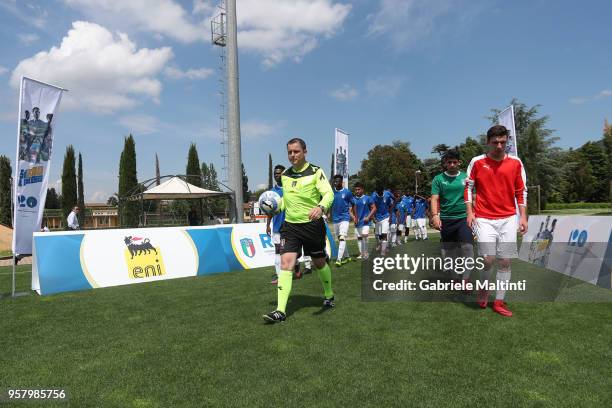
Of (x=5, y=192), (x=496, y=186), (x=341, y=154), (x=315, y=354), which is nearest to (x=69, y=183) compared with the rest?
(x=5, y=192)

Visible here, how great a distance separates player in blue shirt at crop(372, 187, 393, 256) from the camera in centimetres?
1135

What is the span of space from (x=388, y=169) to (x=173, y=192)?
44584mm

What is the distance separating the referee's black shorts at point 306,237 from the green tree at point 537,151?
51.3 metres

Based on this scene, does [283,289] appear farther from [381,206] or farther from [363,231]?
[381,206]

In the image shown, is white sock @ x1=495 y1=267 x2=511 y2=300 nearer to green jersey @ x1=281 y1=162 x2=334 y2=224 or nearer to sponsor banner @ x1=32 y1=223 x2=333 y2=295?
green jersey @ x1=281 y1=162 x2=334 y2=224

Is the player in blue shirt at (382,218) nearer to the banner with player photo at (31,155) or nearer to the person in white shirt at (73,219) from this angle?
the banner with player photo at (31,155)

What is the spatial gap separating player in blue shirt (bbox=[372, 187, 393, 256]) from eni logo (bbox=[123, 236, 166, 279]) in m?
6.07

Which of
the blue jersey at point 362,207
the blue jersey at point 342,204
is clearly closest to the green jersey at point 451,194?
the blue jersey at point 342,204

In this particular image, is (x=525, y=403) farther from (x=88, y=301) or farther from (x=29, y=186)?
(x=29, y=186)

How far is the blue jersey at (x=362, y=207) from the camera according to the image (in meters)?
11.2

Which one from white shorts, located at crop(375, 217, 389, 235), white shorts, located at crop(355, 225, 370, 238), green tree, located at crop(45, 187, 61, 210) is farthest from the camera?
green tree, located at crop(45, 187, 61, 210)

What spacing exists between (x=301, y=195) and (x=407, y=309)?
207 cm

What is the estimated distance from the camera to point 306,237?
5.09 meters

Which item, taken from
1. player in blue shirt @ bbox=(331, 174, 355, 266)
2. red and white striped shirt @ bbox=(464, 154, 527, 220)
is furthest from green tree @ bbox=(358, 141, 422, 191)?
red and white striped shirt @ bbox=(464, 154, 527, 220)
